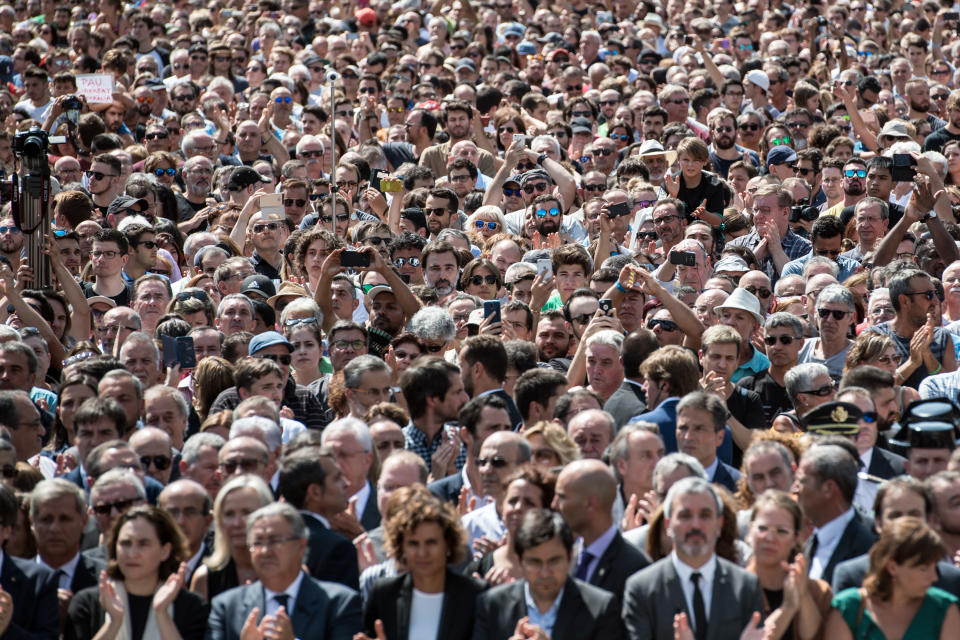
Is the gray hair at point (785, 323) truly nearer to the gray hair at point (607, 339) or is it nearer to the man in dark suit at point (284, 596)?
the gray hair at point (607, 339)

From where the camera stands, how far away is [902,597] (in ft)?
18.7

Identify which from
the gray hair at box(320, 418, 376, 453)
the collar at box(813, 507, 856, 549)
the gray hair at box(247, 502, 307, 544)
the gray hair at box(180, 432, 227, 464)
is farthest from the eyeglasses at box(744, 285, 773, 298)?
the gray hair at box(247, 502, 307, 544)

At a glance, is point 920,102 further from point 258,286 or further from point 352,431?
point 352,431

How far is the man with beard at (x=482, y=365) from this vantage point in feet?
27.8

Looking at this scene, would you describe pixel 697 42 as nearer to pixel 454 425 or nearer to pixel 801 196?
pixel 801 196

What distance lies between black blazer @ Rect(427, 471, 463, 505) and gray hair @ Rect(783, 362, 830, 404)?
5.90ft

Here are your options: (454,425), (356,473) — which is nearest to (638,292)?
(454,425)

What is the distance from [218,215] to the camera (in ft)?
42.3

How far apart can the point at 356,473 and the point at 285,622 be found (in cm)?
135

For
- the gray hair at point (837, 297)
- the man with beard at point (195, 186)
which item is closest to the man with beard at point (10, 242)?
the man with beard at point (195, 186)

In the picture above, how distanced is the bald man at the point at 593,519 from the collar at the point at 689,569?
30 centimetres

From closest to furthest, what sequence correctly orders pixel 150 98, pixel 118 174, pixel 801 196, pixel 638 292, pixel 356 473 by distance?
1. pixel 356 473
2. pixel 638 292
3. pixel 801 196
4. pixel 118 174
5. pixel 150 98

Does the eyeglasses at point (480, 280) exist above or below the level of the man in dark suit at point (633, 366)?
below

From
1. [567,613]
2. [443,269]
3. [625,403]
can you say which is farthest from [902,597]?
[443,269]
